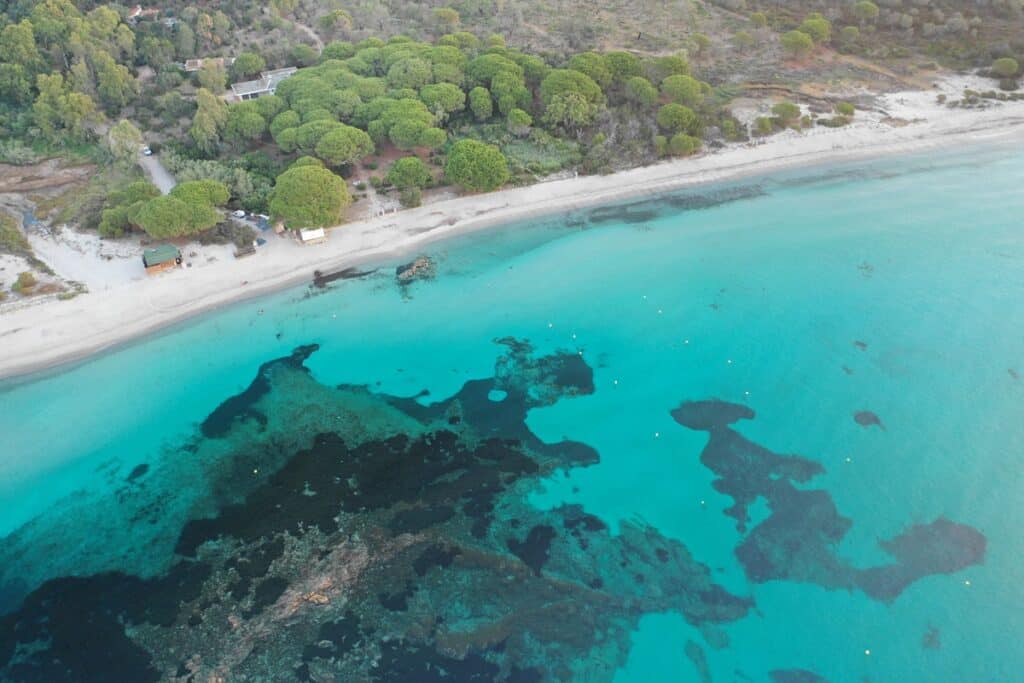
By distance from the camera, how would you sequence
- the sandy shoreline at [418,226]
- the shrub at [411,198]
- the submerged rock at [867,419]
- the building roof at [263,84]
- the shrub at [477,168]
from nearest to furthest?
the submerged rock at [867,419]
the sandy shoreline at [418,226]
the shrub at [411,198]
the shrub at [477,168]
the building roof at [263,84]

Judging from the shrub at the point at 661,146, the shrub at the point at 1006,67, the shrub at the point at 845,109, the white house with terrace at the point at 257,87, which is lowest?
the shrub at the point at 661,146

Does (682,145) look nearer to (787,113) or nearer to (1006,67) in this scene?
(787,113)

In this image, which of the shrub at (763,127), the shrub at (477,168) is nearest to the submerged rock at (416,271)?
the shrub at (477,168)

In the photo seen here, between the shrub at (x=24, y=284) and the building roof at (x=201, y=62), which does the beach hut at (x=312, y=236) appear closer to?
the shrub at (x=24, y=284)

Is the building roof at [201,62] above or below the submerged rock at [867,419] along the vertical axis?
above

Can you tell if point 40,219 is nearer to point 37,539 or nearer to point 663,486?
point 37,539

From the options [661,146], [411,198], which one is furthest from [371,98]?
[661,146]

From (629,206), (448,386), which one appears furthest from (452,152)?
(448,386)
